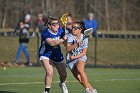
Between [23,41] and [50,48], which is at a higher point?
[50,48]

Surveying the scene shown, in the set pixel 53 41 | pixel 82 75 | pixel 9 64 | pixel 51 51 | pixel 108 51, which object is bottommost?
pixel 108 51

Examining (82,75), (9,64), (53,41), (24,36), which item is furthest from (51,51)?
(24,36)

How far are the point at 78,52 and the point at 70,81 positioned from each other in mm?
5366

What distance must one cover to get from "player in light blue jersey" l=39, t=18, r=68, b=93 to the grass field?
147cm

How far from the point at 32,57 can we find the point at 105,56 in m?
3.65

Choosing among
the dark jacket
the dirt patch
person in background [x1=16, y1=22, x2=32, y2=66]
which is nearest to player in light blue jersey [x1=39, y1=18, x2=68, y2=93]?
the dirt patch

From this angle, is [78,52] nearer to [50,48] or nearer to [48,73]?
[50,48]

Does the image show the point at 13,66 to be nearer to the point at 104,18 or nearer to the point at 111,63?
the point at 111,63

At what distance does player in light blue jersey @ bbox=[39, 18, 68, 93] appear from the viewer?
1831cm

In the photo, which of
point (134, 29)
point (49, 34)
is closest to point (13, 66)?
point (49, 34)

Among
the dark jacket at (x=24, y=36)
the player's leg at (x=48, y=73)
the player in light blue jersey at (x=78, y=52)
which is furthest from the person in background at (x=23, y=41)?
the player in light blue jersey at (x=78, y=52)

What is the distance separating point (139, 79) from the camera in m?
24.3

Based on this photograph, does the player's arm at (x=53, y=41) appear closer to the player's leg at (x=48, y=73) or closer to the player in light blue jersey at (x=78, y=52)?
the player in light blue jersey at (x=78, y=52)

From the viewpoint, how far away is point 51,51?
1853 centimetres
